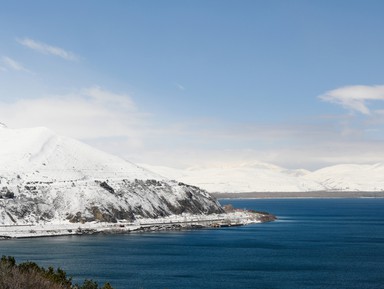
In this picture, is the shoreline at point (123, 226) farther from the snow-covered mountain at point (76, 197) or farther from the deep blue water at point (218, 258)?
the deep blue water at point (218, 258)

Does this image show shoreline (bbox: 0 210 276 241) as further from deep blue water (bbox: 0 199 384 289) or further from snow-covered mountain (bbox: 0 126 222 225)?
deep blue water (bbox: 0 199 384 289)

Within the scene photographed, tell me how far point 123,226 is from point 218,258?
62.6 m

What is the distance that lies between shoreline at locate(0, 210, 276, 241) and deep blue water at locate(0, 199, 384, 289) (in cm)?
914

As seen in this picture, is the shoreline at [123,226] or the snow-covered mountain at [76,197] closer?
the shoreline at [123,226]

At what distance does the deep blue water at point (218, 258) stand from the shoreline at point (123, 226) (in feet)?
30.0

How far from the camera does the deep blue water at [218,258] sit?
75.2m

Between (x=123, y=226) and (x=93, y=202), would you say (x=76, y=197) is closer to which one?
(x=93, y=202)

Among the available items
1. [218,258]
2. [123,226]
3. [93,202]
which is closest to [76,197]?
[93,202]

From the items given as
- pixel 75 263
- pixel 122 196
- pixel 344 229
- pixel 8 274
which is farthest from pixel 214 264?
pixel 122 196

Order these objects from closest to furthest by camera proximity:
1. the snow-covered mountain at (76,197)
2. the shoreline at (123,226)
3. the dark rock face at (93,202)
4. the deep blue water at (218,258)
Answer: the deep blue water at (218,258) → the shoreline at (123,226) → the dark rock face at (93,202) → the snow-covered mountain at (76,197)

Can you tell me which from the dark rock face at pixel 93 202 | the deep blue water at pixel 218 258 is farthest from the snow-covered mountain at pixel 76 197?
the deep blue water at pixel 218 258

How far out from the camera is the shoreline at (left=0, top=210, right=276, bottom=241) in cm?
13875

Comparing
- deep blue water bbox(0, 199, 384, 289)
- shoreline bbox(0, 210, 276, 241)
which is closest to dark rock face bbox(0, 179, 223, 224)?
shoreline bbox(0, 210, 276, 241)

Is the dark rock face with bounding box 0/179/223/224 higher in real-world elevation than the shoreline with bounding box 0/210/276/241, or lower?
higher
